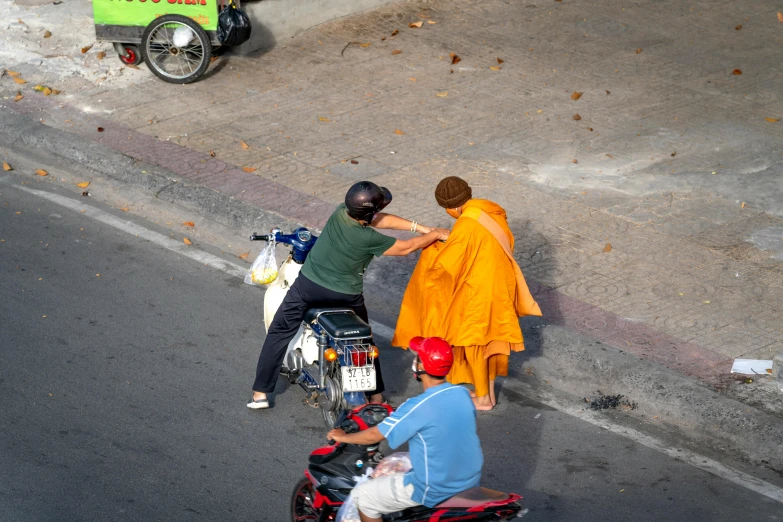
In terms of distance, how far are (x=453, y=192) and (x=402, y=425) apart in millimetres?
2229

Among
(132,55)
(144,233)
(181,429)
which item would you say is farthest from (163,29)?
(181,429)

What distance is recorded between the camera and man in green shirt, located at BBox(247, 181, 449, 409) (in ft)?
18.3

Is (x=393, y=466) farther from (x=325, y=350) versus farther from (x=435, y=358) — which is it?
(x=325, y=350)

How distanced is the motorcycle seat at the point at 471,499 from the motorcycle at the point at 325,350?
1.44 meters

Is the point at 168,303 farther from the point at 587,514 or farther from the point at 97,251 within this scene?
the point at 587,514

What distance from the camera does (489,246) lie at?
600cm

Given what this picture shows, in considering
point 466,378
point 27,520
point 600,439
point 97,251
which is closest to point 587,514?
point 600,439

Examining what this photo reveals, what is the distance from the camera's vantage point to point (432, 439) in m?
4.10

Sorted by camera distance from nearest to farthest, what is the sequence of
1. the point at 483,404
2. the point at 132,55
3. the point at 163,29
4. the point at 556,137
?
the point at 483,404 < the point at 556,137 < the point at 163,29 < the point at 132,55

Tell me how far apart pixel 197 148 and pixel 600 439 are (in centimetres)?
544

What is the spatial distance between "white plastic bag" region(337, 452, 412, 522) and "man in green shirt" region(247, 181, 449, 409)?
144cm

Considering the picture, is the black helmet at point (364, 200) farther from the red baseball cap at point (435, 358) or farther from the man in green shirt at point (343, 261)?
the red baseball cap at point (435, 358)

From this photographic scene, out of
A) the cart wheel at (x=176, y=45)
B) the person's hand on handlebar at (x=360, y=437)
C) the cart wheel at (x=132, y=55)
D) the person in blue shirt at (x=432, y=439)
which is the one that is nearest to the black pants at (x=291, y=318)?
the person's hand on handlebar at (x=360, y=437)

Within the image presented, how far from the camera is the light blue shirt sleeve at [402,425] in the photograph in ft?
13.4
